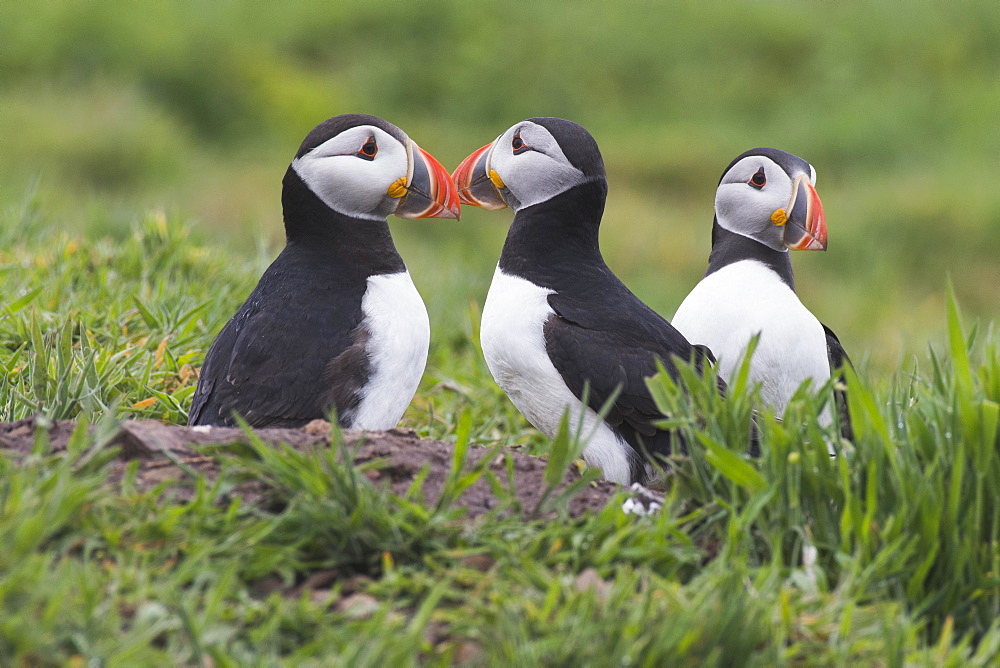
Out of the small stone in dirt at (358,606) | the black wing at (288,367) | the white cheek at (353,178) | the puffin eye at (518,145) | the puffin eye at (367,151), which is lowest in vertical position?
the small stone in dirt at (358,606)

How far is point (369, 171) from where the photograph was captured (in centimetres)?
400

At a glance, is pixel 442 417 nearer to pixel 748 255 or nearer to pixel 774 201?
pixel 748 255

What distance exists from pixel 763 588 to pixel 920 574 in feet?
1.36

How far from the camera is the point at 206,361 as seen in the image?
3.89 metres

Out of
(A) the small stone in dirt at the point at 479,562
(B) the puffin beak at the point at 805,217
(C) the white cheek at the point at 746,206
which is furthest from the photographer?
(C) the white cheek at the point at 746,206

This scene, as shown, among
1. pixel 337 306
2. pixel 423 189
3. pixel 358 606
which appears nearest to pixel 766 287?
pixel 423 189

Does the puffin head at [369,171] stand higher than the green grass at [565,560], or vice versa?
the puffin head at [369,171]

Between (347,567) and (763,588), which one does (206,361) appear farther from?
(763,588)

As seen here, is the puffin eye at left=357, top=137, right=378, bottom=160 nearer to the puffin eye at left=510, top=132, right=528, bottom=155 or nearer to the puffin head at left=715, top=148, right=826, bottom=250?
the puffin eye at left=510, top=132, right=528, bottom=155

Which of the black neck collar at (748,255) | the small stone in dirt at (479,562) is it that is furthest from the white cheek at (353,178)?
the small stone in dirt at (479,562)

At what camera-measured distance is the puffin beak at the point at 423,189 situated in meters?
4.08

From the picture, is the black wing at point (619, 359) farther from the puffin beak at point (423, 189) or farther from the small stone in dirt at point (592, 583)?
the small stone in dirt at point (592, 583)

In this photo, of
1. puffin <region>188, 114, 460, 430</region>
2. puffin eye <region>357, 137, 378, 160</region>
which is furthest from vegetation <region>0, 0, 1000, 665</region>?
puffin eye <region>357, 137, 378, 160</region>

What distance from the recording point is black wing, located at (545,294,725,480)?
366 centimetres
